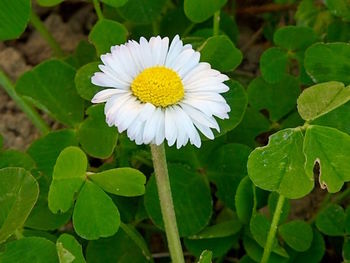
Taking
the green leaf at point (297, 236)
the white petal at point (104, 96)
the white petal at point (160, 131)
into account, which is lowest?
the green leaf at point (297, 236)

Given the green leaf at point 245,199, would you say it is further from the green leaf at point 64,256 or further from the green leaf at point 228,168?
the green leaf at point 64,256

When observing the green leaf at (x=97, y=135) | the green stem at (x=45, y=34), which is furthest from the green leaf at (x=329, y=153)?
the green stem at (x=45, y=34)

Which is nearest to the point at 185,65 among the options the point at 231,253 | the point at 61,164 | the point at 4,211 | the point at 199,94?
the point at 199,94

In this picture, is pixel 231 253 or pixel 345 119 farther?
pixel 231 253

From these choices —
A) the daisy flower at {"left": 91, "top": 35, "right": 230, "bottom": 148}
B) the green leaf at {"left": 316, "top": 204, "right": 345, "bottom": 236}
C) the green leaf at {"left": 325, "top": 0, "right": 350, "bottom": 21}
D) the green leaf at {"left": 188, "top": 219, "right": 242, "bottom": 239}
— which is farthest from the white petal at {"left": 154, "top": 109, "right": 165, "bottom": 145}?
the green leaf at {"left": 325, "top": 0, "right": 350, "bottom": 21}

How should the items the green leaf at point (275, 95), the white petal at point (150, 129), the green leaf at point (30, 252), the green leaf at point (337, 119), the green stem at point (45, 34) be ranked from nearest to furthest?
the white petal at point (150, 129) < the green leaf at point (30, 252) < the green leaf at point (337, 119) < the green leaf at point (275, 95) < the green stem at point (45, 34)

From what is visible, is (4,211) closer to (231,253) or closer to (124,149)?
(124,149)
